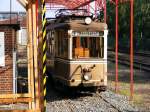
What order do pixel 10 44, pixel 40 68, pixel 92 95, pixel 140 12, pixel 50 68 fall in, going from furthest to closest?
pixel 140 12 → pixel 50 68 → pixel 92 95 → pixel 10 44 → pixel 40 68

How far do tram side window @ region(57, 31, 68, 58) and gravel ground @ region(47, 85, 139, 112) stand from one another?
156 cm

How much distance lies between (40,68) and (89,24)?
5.91 m

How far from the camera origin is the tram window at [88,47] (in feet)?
55.4

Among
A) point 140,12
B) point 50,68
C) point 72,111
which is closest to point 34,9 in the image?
point 72,111

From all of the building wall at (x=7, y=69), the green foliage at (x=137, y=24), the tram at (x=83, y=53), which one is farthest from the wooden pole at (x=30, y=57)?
the green foliage at (x=137, y=24)

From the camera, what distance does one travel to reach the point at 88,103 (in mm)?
15969

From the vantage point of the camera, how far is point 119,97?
1720cm

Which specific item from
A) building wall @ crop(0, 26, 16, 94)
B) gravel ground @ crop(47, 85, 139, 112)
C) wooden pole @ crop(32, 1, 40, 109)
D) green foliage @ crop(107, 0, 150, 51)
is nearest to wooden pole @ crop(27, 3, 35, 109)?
wooden pole @ crop(32, 1, 40, 109)

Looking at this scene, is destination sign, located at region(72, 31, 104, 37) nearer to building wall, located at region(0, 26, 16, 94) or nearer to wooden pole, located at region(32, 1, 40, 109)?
building wall, located at region(0, 26, 16, 94)

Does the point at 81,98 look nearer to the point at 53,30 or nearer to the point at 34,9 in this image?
the point at 53,30

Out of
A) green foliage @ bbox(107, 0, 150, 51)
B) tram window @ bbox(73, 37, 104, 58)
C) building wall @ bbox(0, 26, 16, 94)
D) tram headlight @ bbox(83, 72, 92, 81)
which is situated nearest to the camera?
building wall @ bbox(0, 26, 16, 94)

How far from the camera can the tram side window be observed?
1700 cm

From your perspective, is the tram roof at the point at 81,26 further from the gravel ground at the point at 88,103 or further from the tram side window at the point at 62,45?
the gravel ground at the point at 88,103

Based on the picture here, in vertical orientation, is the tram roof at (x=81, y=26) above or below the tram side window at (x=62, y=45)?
above
